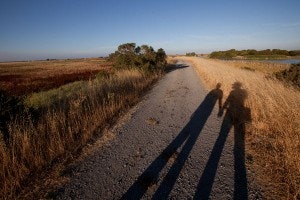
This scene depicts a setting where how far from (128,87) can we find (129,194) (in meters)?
10.6

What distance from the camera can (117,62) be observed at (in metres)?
23.9

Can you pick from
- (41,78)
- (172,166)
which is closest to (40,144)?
(172,166)

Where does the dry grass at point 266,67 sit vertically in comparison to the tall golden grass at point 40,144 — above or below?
above

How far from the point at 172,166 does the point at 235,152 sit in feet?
5.29

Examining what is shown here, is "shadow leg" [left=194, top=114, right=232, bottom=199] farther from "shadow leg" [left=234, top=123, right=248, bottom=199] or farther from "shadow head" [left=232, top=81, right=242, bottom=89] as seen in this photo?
"shadow head" [left=232, top=81, right=242, bottom=89]

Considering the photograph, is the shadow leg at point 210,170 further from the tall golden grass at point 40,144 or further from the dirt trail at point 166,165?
the tall golden grass at point 40,144

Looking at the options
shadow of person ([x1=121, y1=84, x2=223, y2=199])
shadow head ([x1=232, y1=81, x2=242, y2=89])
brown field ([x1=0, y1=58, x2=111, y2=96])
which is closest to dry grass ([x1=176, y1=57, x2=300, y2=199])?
shadow of person ([x1=121, y1=84, x2=223, y2=199])

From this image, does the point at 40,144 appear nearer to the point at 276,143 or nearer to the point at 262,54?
the point at 276,143

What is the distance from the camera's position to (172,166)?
4766mm

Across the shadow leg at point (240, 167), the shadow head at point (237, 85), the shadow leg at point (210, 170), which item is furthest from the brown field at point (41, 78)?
the shadow head at point (237, 85)

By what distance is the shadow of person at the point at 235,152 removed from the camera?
12.9 ft

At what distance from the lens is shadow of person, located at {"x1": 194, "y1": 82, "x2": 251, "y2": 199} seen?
3.93 m

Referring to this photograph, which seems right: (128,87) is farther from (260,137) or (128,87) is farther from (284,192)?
(284,192)

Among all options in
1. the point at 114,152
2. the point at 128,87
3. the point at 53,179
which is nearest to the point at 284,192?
the point at 114,152
